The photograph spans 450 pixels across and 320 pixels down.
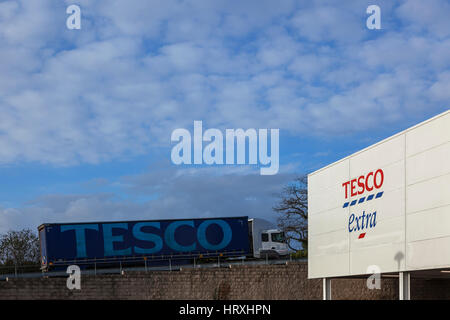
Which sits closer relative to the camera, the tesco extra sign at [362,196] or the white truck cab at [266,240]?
the tesco extra sign at [362,196]

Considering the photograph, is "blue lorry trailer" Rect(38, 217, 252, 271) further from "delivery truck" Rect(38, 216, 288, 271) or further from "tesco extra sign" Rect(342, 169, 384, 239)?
"tesco extra sign" Rect(342, 169, 384, 239)

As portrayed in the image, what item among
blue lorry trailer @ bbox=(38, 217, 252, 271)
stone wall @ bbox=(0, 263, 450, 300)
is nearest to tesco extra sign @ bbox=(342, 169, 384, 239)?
stone wall @ bbox=(0, 263, 450, 300)

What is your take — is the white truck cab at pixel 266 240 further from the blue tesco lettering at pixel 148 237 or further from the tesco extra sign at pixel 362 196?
the tesco extra sign at pixel 362 196

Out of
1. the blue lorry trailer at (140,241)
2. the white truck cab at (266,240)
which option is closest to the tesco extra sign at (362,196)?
the blue lorry trailer at (140,241)

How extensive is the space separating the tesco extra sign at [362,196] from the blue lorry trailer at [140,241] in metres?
19.8

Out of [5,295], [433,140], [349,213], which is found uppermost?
[433,140]

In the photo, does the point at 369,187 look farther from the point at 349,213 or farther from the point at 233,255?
the point at 233,255

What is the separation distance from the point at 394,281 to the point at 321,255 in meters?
9.69

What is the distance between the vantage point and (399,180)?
24.7 m

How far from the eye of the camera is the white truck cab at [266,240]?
5275 centimetres

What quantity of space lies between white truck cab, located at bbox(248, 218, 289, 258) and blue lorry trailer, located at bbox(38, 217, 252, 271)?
3.74 m

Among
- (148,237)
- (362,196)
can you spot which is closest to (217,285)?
(148,237)
